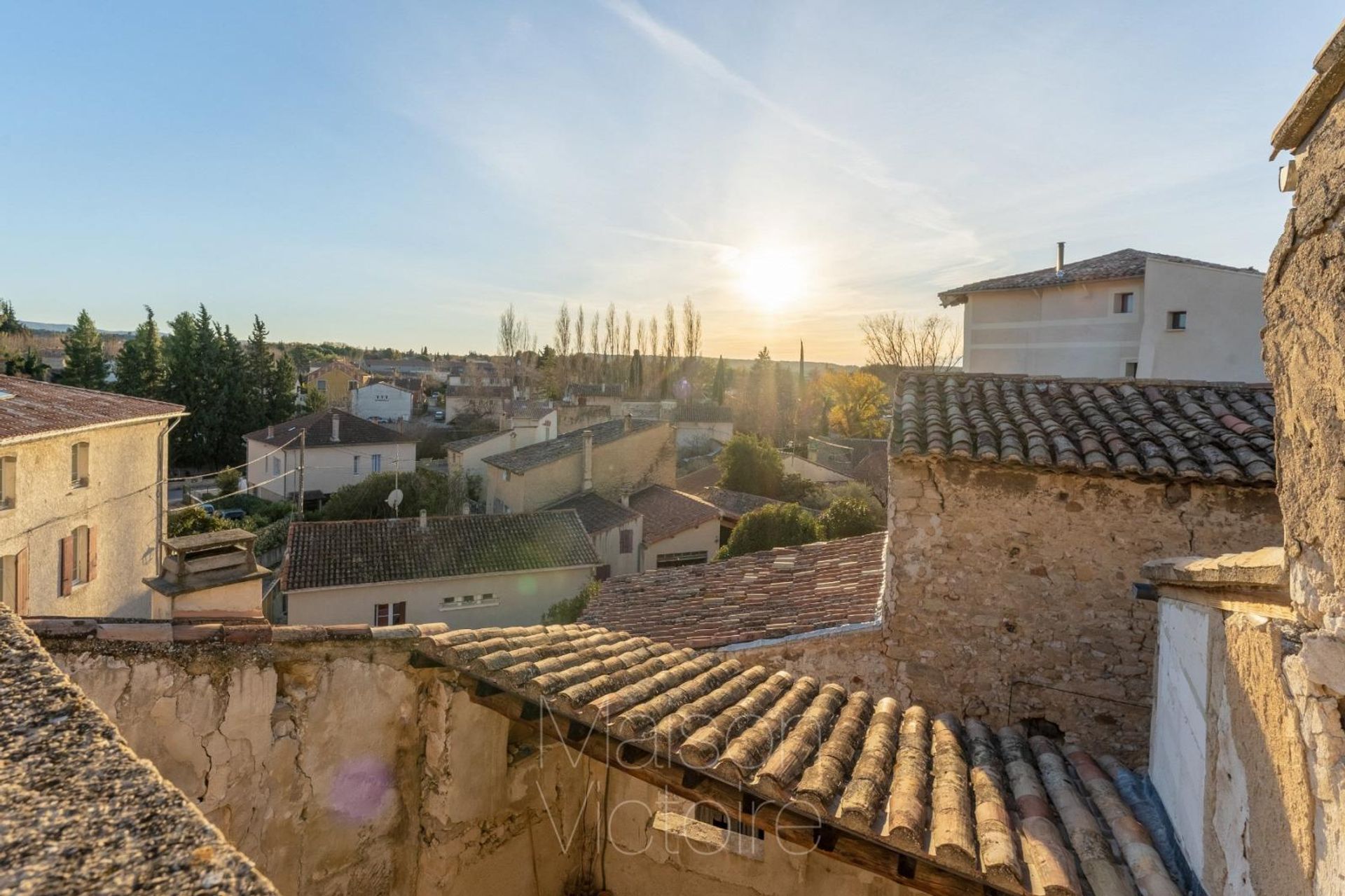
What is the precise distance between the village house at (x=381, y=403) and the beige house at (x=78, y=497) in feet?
107

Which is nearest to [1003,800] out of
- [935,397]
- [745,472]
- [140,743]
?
[140,743]

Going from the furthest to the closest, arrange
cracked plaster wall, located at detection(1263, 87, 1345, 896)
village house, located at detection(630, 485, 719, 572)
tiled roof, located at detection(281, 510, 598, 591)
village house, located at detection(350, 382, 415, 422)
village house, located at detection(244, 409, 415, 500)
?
village house, located at detection(350, 382, 415, 422) → village house, located at detection(244, 409, 415, 500) → village house, located at detection(630, 485, 719, 572) → tiled roof, located at detection(281, 510, 598, 591) → cracked plaster wall, located at detection(1263, 87, 1345, 896)

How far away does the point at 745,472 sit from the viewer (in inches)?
1201

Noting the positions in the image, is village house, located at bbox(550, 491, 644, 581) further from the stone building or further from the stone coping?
the stone coping

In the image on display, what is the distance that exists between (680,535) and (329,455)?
20.4 m

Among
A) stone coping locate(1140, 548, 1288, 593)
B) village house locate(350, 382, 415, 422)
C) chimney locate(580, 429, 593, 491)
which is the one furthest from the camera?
village house locate(350, 382, 415, 422)

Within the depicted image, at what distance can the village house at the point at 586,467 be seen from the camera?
26.2m

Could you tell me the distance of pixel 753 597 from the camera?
8883 mm

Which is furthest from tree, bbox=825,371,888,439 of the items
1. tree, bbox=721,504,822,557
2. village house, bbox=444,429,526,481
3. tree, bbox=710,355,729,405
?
tree, bbox=721,504,822,557

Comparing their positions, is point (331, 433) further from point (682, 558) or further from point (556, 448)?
point (682, 558)

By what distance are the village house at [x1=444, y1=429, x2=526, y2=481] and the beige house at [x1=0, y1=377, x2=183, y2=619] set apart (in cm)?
1322

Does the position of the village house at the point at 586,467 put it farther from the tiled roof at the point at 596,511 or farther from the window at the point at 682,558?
the window at the point at 682,558

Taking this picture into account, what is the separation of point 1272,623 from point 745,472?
2804cm

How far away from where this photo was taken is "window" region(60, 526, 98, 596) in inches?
611
